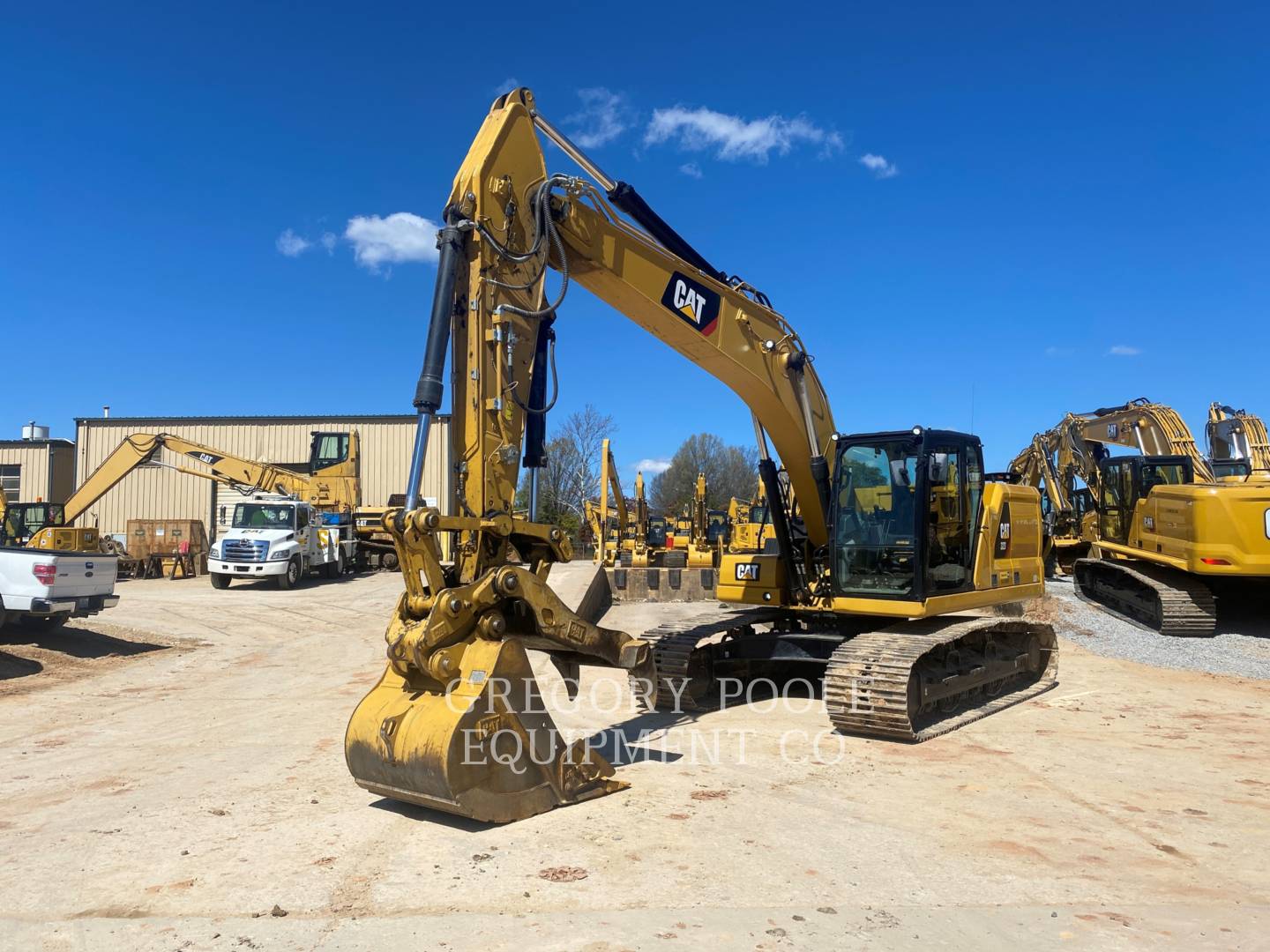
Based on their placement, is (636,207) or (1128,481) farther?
(1128,481)

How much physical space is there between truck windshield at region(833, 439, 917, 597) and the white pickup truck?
33.7 ft

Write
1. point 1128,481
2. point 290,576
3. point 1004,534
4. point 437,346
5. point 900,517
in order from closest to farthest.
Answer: point 437,346
point 900,517
point 1004,534
point 1128,481
point 290,576

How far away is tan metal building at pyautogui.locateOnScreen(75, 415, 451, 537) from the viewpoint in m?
38.4

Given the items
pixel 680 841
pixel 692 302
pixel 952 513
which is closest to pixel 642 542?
pixel 952 513

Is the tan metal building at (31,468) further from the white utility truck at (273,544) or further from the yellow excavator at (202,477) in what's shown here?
the white utility truck at (273,544)

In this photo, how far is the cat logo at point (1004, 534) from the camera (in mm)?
9680

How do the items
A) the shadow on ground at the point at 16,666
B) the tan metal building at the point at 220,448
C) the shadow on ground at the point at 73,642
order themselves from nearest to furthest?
the shadow on ground at the point at 16,666 < the shadow on ground at the point at 73,642 < the tan metal building at the point at 220,448

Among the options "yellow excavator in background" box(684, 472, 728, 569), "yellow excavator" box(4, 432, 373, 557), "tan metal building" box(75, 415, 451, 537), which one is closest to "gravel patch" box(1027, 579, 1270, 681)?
"yellow excavator in background" box(684, 472, 728, 569)

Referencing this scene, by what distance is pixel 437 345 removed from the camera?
5996mm

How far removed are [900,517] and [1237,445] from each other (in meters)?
13.3

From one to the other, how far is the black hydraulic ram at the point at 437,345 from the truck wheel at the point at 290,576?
20358mm

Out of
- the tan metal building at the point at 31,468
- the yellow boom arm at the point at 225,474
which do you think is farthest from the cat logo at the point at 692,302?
the tan metal building at the point at 31,468

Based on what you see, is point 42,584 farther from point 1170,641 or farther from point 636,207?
point 1170,641

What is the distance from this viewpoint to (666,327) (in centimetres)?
808
